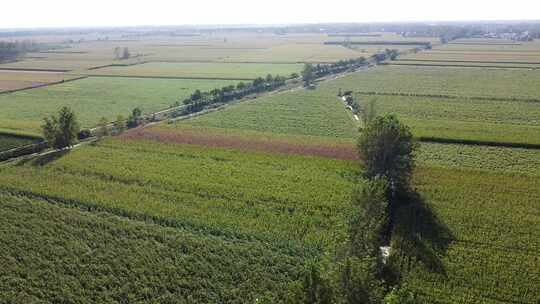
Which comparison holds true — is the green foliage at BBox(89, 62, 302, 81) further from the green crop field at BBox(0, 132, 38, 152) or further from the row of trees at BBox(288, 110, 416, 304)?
the row of trees at BBox(288, 110, 416, 304)

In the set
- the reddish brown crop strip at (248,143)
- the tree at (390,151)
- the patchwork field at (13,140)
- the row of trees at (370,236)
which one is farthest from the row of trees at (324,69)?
the tree at (390,151)

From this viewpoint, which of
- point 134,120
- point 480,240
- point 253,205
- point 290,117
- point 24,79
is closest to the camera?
point 480,240

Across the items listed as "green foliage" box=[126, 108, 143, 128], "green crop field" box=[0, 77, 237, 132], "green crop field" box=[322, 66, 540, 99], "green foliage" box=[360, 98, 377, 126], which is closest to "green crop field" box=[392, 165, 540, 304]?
"green foliage" box=[360, 98, 377, 126]

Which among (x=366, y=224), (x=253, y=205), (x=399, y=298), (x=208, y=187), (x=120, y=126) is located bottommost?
(x=253, y=205)

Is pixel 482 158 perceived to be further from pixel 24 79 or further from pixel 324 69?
pixel 24 79

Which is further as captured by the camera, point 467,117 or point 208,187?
point 467,117

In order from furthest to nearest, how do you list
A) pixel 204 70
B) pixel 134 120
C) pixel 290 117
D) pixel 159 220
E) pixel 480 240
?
1. pixel 204 70
2. pixel 290 117
3. pixel 134 120
4. pixel 159 220
5. pixel 480 240

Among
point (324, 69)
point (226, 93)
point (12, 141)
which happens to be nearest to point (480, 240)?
point (12, 141)
